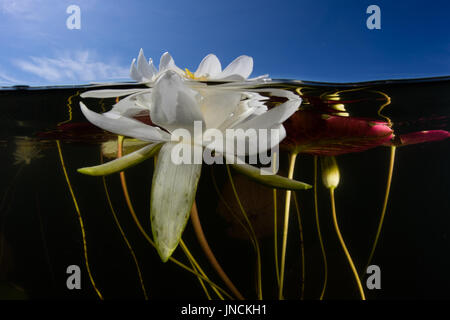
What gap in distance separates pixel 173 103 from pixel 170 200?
0.06 m

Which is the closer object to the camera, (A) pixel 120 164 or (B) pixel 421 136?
(A) pixel 120 164

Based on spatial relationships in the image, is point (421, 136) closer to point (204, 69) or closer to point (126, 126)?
point (204, 69)

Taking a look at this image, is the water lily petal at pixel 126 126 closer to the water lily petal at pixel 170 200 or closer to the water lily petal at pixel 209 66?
the water lily petal at pixel 170 200

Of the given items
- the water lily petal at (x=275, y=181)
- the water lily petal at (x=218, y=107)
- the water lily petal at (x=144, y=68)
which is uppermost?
the water lily petal at (x=144, y=68)

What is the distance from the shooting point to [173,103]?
6.4 inches

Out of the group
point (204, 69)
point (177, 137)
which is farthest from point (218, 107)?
point (204, 69)

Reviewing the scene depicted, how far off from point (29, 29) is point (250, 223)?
24.5 inches

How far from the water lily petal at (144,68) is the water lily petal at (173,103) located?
0.27 feet

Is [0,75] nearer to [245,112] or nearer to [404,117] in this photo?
[245,112]

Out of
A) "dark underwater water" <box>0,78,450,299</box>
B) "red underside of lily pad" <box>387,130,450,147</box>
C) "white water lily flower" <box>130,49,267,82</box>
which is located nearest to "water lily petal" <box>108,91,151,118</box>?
"white water lily flower" <box>130,49,267,82</box>

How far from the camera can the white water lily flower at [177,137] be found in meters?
0.15

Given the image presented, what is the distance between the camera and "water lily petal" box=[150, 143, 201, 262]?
15cm

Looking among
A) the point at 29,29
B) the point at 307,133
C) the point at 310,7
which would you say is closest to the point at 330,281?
the point at 307,133

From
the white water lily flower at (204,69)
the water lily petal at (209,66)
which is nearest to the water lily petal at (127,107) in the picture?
the white water lily flower at (204,69)
